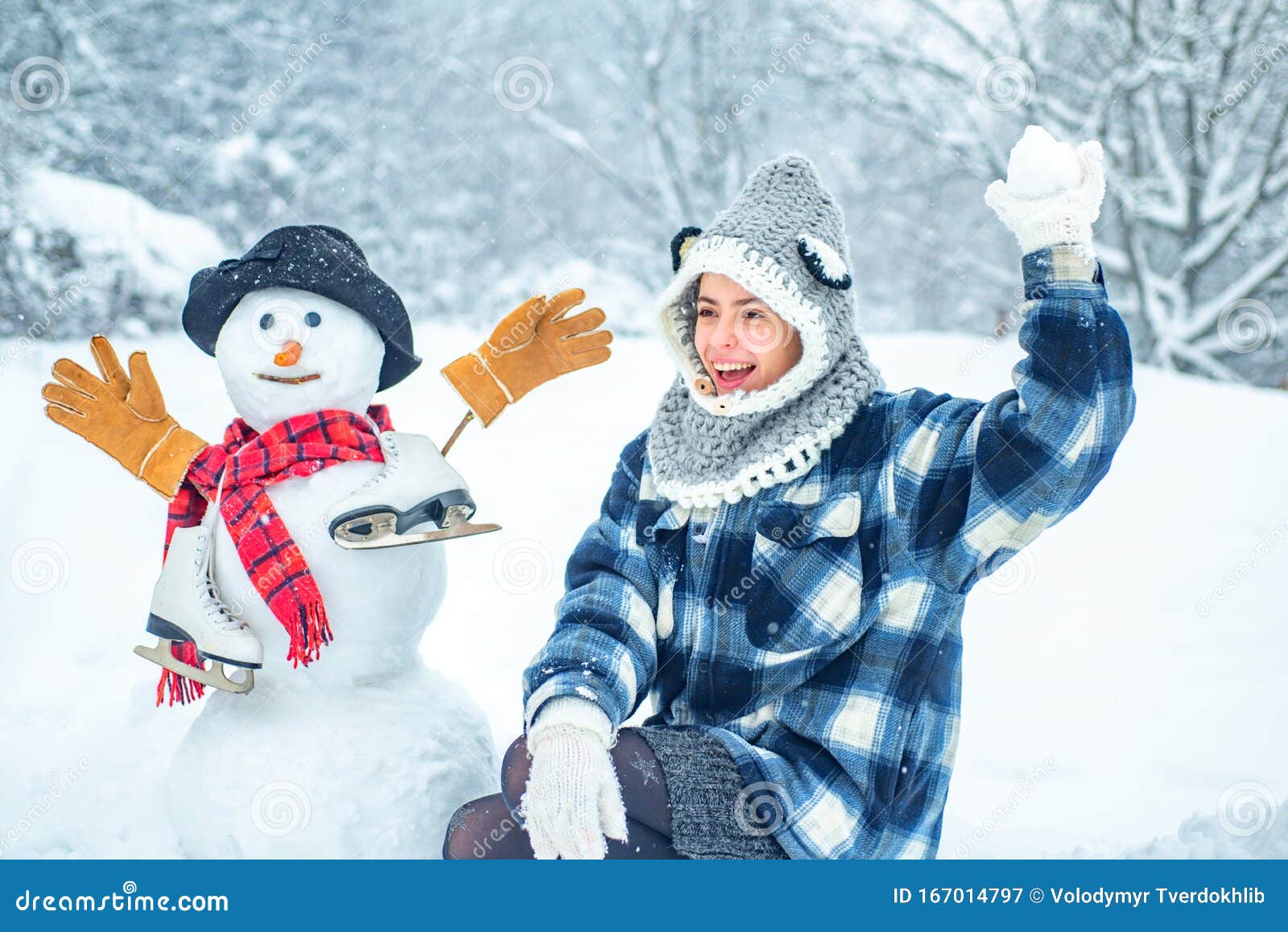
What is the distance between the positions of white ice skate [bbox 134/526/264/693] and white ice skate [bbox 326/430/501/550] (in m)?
0.19

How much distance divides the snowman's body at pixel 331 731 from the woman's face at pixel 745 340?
511mm

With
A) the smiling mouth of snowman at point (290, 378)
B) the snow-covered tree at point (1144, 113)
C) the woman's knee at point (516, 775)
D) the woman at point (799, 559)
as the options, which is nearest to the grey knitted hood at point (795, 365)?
the woman at point (799, 559)

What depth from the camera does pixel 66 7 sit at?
4531mm

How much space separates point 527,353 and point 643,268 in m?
5.84

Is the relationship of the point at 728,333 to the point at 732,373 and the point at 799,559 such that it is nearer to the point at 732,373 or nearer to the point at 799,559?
the point at 732,373

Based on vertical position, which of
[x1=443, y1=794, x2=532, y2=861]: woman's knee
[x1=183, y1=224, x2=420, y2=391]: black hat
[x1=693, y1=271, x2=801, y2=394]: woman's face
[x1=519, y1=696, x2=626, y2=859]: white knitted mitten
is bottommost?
[x1=443, y1=794, x2=532, y2=861]: woman's knee

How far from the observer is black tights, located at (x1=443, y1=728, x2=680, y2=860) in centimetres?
137

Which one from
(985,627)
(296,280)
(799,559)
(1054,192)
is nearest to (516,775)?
(799,559)

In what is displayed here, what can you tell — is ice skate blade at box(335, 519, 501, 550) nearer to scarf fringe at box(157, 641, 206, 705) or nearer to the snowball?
scarf fringe at box(157, 641, 206, 705)

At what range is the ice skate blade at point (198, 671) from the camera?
158cm

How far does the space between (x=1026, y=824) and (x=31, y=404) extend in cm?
271

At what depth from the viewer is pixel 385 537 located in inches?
61.4

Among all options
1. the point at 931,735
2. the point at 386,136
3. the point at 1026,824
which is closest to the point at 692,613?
the point at 931,735

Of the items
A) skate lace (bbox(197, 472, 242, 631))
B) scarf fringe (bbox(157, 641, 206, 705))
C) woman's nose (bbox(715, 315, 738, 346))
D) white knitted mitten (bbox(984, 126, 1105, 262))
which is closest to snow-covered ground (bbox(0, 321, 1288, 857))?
scarf fringe (bbox(157, 641, 206, 705))
